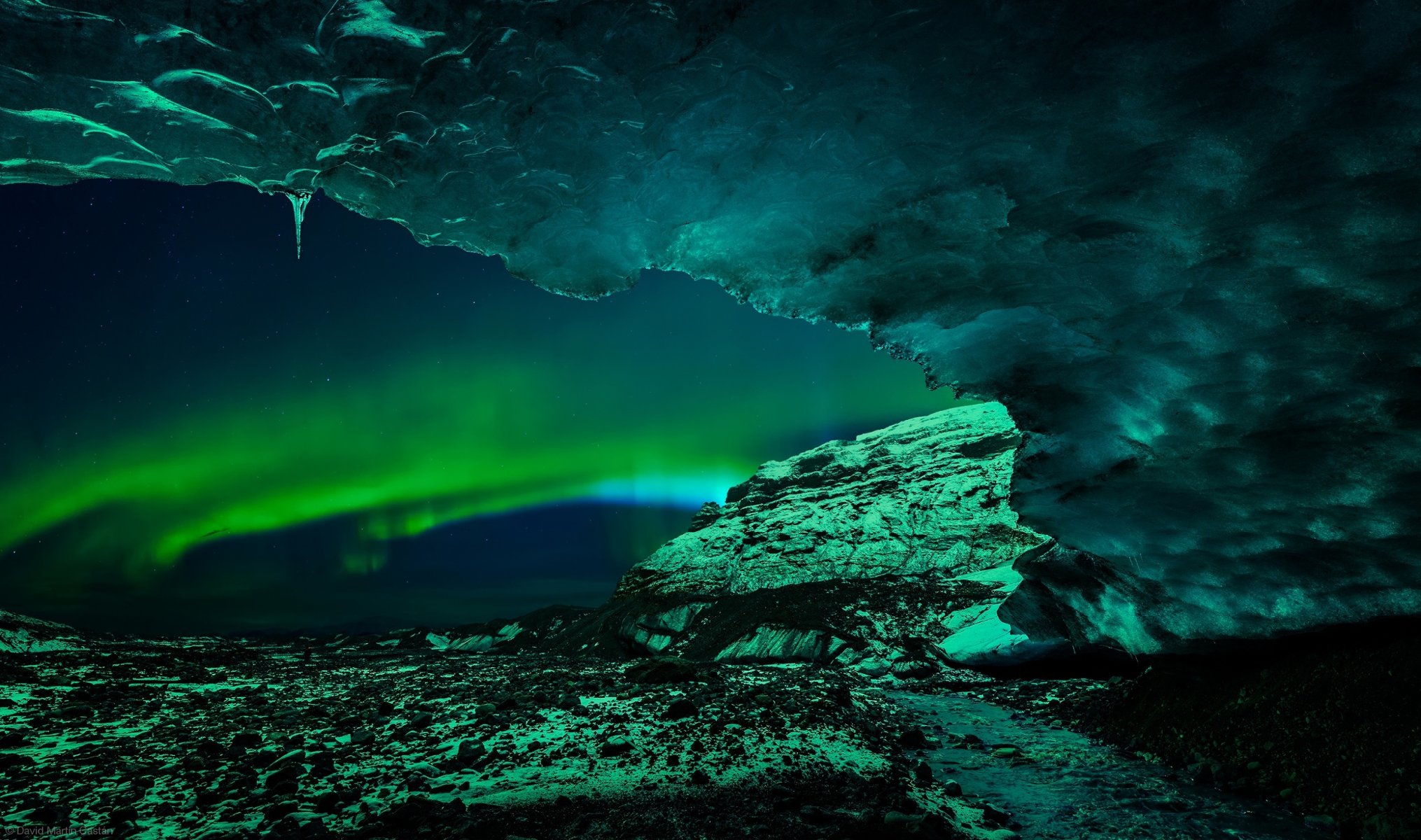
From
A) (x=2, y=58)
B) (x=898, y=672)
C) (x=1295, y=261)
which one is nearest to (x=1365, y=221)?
(x=1295, y=261)

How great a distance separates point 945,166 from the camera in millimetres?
5141

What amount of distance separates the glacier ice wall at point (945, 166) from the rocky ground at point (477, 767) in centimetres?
553

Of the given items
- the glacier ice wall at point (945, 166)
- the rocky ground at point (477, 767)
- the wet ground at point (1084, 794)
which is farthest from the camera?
the wet ground at point (1084, 794)

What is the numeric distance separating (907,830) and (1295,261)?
628 cm

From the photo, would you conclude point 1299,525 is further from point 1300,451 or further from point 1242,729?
point 1242,729

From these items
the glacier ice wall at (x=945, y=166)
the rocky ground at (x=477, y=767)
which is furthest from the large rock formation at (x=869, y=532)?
the glacier ice wall at (x=945, y=166)

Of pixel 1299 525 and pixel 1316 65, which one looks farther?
pixel 1299 525

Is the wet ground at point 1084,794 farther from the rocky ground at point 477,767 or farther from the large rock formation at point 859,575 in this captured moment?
the large rock formation at point 859,575

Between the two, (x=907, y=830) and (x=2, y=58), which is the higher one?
(x=2, y=58)

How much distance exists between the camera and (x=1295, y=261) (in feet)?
16.3

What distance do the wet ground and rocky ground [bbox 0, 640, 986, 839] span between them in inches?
32.5

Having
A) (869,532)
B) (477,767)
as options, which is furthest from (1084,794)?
(869,532)

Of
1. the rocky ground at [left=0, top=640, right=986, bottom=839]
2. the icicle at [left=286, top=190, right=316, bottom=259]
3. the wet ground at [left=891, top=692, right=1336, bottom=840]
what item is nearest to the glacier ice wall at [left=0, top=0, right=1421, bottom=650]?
the icicle at [left=286, top=190, right=316, bottom=259]

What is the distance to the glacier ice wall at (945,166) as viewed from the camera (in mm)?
4109
